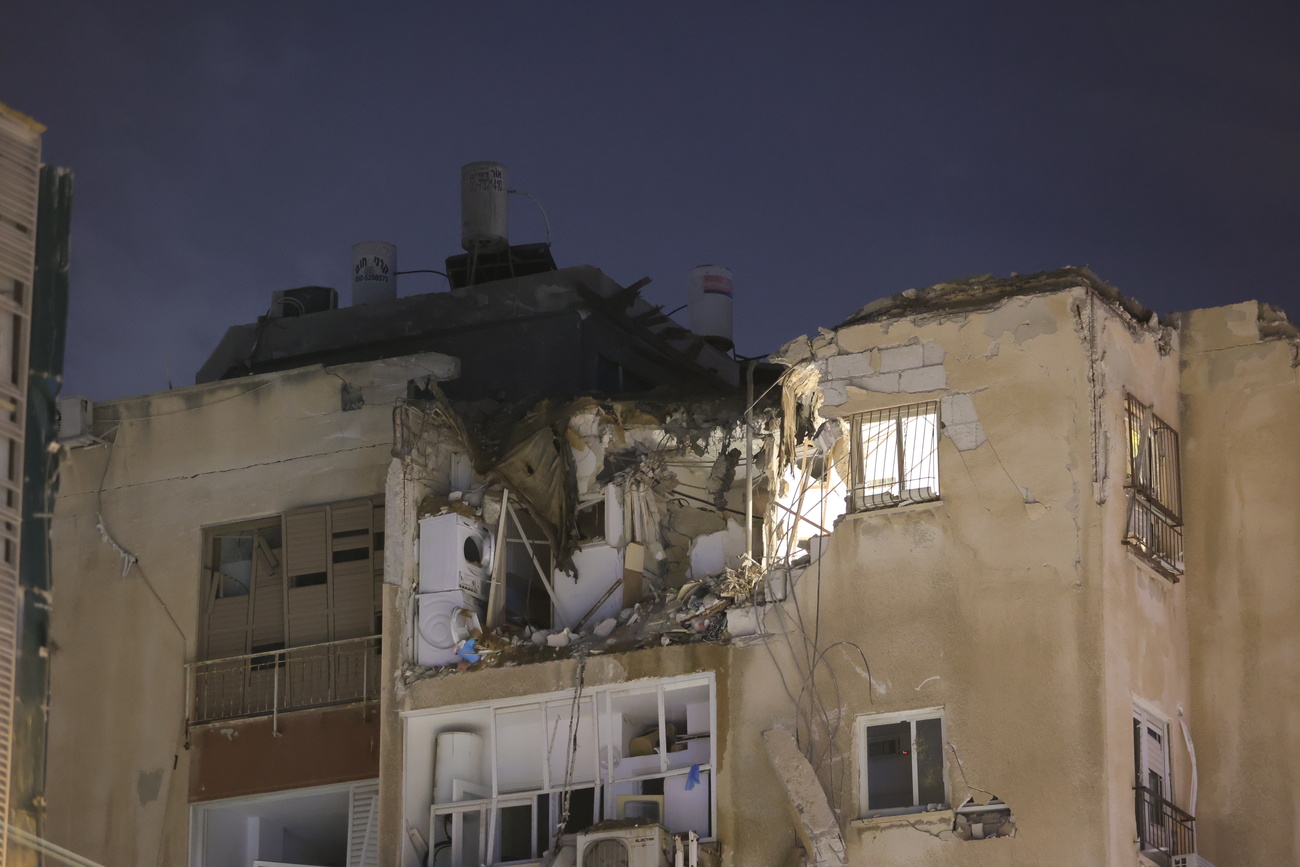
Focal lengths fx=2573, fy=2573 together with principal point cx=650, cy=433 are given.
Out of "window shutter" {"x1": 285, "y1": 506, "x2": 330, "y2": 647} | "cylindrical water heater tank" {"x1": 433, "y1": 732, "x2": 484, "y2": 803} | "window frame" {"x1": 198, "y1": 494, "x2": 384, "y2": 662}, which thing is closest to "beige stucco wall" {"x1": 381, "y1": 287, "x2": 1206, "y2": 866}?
"cylindrical water heater tank" {"x1": 433, "y1": 732, "x2": 484, "y2": 803}

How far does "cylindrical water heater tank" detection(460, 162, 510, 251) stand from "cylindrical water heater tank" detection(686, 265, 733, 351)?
9.39ft

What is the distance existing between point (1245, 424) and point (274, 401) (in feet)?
38.6

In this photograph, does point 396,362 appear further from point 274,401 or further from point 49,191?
point 49,191

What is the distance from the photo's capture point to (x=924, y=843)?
83.4ft

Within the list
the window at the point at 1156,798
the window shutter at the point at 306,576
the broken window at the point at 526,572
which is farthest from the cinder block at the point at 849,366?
the window shutter at the point at 306,576

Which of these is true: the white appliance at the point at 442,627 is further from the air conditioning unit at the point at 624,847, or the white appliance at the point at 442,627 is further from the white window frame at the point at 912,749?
the white window frame at the point at 912,749

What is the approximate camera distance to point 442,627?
28844 mm

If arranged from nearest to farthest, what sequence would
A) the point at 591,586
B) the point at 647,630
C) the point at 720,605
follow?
the point at 720,605
the point at 647,630
the point at 591,586

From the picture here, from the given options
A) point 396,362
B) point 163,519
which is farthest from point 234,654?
point 396,362

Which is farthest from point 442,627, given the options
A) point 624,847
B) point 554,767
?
point 624,847

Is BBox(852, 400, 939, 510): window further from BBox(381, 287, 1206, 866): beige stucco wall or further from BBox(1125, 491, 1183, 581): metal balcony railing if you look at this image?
BBox(1125, 491, 1183, 581): metal balcony railing

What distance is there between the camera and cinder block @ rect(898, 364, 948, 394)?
Result: 2680 cm

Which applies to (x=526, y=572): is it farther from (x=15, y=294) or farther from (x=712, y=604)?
(x=15, y=294)

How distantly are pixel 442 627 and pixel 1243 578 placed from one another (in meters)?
8.78
